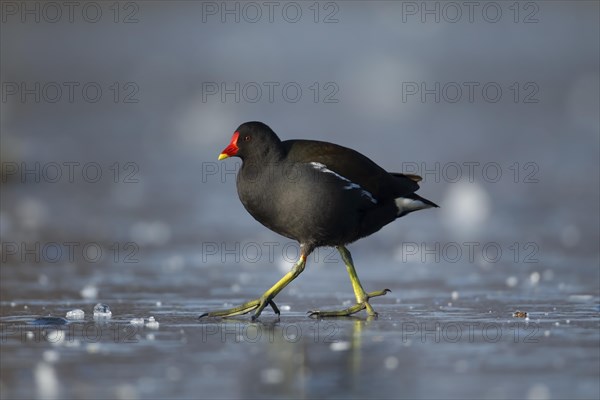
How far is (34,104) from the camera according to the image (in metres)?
26.4

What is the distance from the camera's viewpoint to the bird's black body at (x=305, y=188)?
761cm

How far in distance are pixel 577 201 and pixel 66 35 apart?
27196 millimetres

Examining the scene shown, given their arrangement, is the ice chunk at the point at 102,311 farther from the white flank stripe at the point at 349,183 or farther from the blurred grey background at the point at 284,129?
the white flank stripe at the point at 349,183

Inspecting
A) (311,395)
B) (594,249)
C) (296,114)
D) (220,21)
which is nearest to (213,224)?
(594,249)

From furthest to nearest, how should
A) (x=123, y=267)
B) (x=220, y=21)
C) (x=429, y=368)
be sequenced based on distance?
(x=220, y=21)
(x=123, y=267)
(x=429, y=368)

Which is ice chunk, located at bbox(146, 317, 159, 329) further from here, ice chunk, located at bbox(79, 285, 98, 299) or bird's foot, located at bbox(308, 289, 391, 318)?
ice chunk, located at bbox(79, 285, 98, 299)

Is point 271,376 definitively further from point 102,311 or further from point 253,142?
Answer: point 253,142

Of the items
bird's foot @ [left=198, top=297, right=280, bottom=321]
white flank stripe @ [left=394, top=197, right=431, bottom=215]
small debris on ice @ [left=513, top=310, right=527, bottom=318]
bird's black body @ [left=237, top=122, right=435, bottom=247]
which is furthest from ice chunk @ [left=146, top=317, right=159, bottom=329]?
small debris on ice @ [left=513, top=310, right=527, bottom=318]

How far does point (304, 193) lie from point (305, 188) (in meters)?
0.04

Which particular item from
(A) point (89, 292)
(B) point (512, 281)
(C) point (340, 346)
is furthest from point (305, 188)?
(B) point (512, 281)

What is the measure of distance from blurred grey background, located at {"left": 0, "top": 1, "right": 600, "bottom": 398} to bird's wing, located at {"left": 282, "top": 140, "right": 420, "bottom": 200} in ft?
3.08

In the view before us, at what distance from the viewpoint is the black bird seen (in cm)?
761

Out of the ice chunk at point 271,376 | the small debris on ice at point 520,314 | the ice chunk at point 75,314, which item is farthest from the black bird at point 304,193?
the ice chunk at point 271,376

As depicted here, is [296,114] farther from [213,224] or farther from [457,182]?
[213,224]
